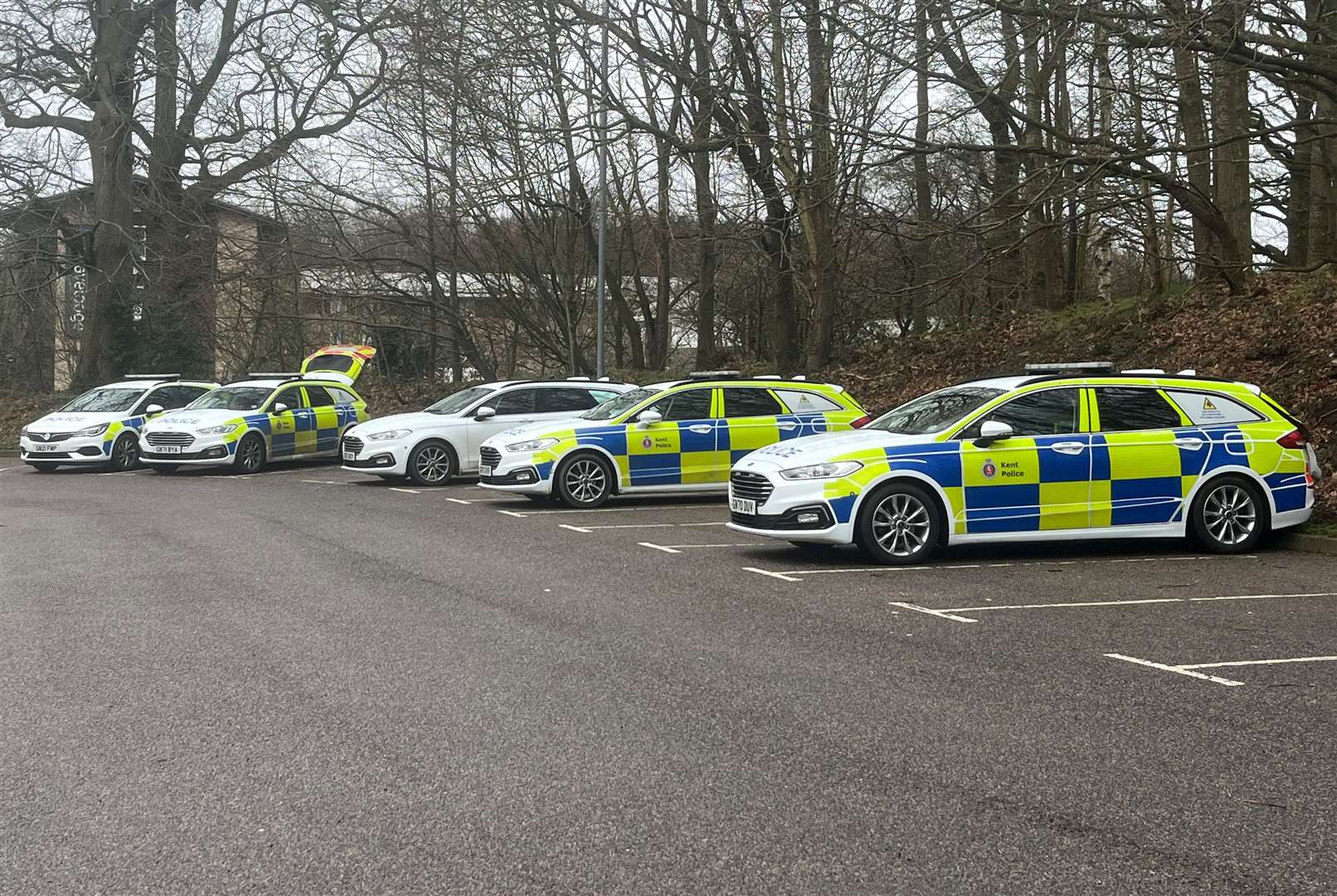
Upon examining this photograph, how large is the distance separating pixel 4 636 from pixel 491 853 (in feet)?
15.6

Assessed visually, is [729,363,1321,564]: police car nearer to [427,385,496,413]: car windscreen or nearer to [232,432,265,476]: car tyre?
[427,385,496,413]: car windscreen

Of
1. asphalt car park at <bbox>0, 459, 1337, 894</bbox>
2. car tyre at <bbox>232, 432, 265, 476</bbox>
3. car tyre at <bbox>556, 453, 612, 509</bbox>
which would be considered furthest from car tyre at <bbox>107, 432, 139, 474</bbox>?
asphalt car park at <bbox>0, 459, 1337, 894</bbox>

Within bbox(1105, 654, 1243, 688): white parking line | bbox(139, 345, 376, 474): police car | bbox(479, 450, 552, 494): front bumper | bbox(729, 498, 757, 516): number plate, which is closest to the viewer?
bbox(1105, 654, 1243, 688): white parking line

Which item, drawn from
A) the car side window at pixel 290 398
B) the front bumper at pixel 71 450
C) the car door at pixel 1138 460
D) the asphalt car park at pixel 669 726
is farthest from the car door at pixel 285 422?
the car door at pixel 1138 460

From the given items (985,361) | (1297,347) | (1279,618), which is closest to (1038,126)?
(1297,347)

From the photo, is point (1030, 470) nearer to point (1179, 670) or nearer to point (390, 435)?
point (1179, 670)

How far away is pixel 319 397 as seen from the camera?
77.6 feet

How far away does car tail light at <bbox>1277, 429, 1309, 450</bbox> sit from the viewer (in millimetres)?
11234

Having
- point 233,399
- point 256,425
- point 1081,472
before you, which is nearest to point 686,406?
point 1081,472

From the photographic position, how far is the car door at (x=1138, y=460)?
1087 centimetres

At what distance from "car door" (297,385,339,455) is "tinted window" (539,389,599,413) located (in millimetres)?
5870

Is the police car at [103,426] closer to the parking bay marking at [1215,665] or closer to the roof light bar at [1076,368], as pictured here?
the roof light bar at [1076,368]

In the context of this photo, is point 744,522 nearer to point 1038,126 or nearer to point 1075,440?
point 1075,440

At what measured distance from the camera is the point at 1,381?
40.0 metres
